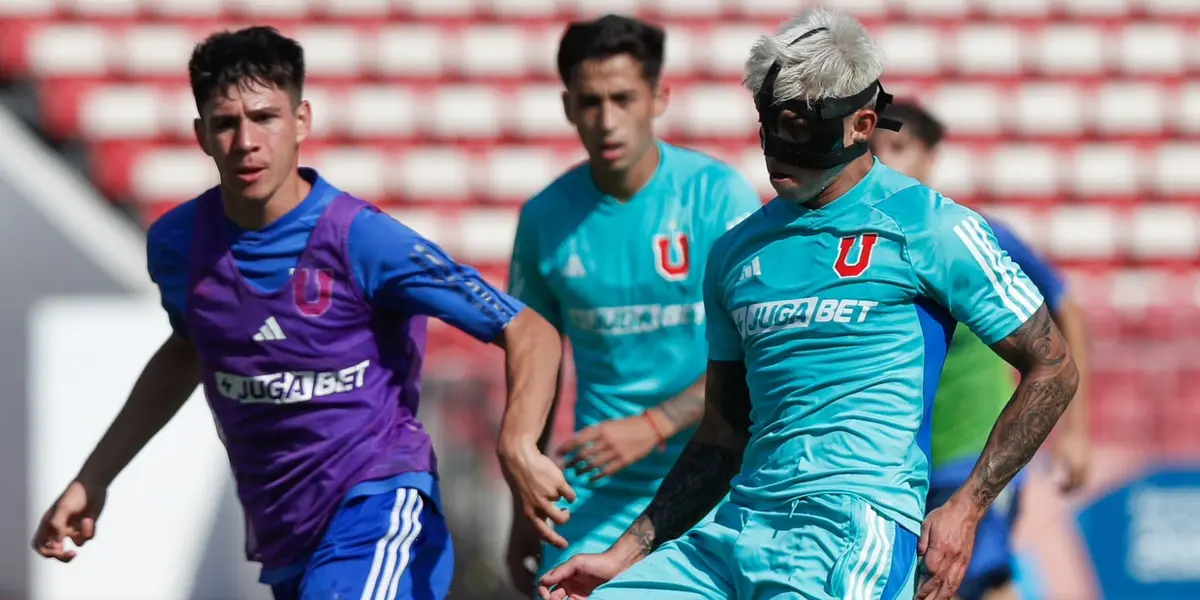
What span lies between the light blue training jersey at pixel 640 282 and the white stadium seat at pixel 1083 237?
820cm

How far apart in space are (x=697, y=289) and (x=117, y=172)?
7.92 meters

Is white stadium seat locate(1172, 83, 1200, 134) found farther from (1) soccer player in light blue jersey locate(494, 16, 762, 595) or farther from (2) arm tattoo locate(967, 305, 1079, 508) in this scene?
(2) arm tattoo locate(967, 305, 1079, 508)

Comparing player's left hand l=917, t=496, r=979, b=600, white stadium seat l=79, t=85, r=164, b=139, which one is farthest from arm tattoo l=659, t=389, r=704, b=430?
white stadium seat l=79, t=85, r=164, b=139

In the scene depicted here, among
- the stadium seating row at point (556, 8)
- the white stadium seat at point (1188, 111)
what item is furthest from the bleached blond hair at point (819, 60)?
the white stadium seat at point (1188, 111)

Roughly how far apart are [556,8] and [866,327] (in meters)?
10.3

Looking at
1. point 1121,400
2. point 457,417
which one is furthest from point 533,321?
point 1121,400

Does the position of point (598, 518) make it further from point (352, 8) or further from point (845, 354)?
point (352, 8)

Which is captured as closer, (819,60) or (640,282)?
(819,60)

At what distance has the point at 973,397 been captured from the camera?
21.0 feet

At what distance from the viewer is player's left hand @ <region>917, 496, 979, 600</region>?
3686mm

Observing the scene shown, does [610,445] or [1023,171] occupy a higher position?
[610,445]

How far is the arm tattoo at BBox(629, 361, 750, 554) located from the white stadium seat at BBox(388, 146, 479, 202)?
8.78 metres

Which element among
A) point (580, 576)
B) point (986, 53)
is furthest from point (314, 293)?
point (986, 53)

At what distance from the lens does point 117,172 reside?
1242 centimetres
